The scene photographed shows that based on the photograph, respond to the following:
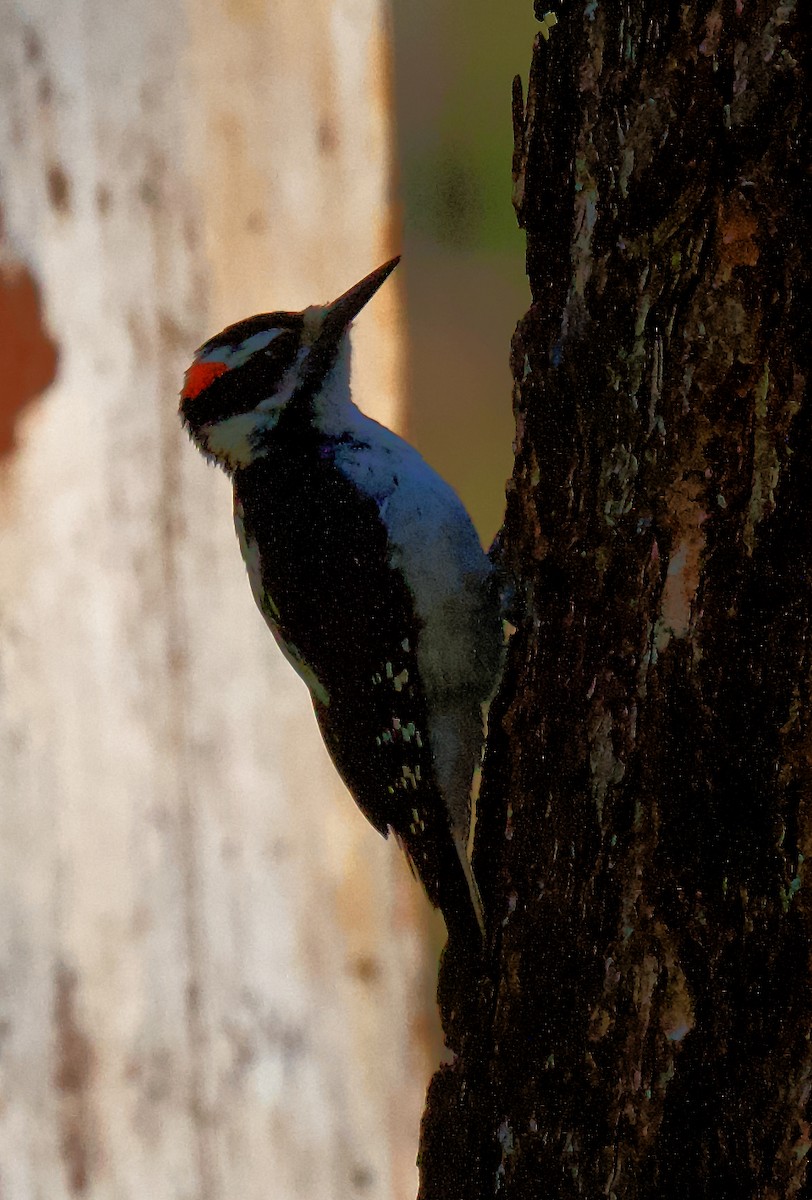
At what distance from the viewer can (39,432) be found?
6.32 feet

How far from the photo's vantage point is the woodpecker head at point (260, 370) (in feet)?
5.51

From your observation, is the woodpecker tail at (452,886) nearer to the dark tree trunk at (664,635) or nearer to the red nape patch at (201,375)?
the dark tree trunk at (664,635)

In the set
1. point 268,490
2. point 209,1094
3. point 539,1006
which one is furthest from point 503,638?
point 209,1094

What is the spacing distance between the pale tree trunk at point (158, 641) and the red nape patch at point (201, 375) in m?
0.28

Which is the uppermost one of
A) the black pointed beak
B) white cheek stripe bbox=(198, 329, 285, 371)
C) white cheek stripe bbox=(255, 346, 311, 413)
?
the black pointed beak

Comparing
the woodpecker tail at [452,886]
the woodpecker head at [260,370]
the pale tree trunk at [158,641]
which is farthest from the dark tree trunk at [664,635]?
the pale tree trunk at [158,641]

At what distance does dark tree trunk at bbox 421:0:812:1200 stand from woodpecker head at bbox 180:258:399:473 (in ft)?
2.00

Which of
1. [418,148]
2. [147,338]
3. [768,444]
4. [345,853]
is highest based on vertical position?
[418,148]

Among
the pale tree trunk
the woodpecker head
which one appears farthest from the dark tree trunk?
the pale tree trunk

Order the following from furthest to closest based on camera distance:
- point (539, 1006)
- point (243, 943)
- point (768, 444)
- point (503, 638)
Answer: point (243, 943), point (503, 638), point (539, 1006), point (768, 444)

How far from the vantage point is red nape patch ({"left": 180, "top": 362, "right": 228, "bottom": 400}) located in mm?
1689

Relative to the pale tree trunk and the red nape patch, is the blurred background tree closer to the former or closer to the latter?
the pale tree trunk

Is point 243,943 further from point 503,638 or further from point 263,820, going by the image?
point 503,638

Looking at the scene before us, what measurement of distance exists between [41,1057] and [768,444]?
1802 millimetres
